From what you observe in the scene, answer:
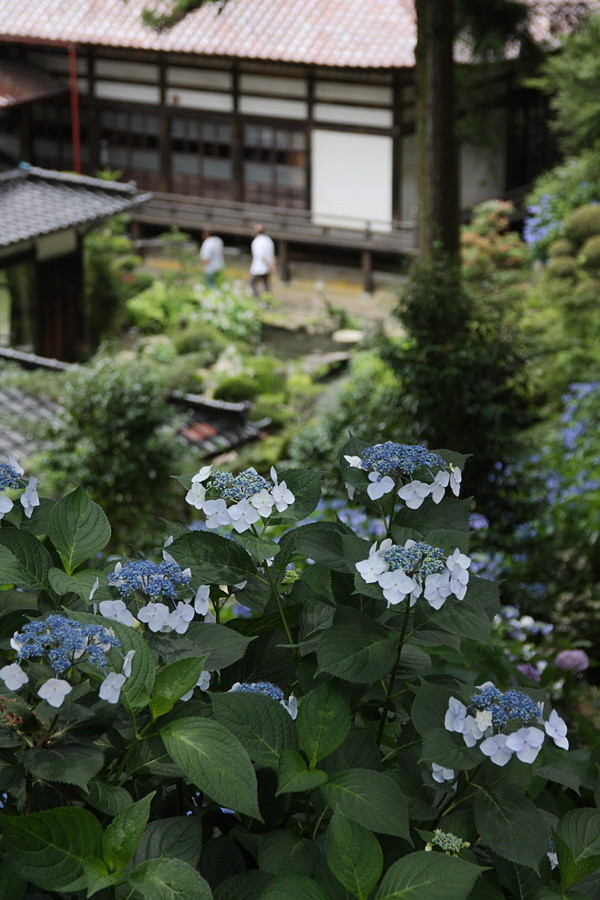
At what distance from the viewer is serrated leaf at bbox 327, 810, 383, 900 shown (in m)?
0.97

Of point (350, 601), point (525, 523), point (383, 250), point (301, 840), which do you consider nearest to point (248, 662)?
point (350, 601)

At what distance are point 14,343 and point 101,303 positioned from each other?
1.93 m

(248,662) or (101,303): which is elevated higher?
(248,662)

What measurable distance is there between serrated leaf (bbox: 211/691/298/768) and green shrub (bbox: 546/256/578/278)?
10.7 metres

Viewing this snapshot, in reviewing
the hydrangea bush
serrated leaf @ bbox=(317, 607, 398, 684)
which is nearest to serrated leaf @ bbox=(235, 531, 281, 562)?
the hydrangea bush

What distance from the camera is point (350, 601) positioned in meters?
1.23

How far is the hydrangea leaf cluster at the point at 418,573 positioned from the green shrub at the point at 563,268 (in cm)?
1061

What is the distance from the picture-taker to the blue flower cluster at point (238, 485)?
1.23 metres

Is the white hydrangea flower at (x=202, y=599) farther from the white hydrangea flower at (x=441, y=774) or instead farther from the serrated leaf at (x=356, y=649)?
the white hydrangea flower at (x=441, y=774)

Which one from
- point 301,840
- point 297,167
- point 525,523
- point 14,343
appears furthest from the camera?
point 297,167

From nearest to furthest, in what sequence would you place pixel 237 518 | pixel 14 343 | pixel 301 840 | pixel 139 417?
pixel 301 840
pixel 237 518
pixel 139 417
pixel 14 343

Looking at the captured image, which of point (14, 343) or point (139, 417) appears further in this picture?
point (14, 343)

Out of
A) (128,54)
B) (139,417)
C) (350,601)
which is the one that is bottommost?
(139,417)

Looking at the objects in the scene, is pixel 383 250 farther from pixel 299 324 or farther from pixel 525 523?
pixel 525 523
